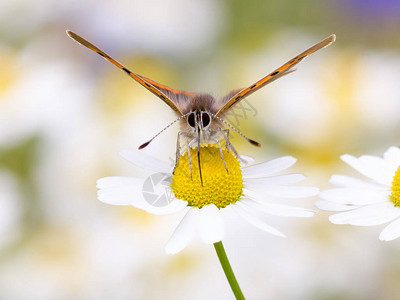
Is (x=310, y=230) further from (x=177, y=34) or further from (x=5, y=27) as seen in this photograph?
(x=5, y=27)


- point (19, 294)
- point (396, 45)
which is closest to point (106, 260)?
point (19, 294)

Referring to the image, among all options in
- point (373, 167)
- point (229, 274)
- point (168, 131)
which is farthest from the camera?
point (168, 131)

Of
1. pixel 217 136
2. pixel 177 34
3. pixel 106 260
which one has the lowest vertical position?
pixel 217 136

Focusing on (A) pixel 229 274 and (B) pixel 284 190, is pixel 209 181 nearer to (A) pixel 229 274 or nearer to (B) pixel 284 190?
(B) pixel 284 190

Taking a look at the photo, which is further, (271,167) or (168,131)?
(168,131)
